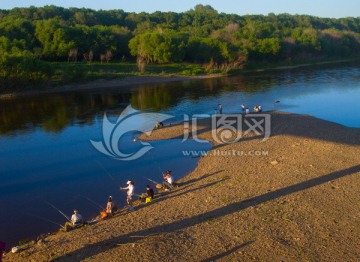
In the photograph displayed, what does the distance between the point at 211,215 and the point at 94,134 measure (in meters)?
18.7

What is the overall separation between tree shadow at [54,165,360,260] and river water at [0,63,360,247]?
3.48 metres

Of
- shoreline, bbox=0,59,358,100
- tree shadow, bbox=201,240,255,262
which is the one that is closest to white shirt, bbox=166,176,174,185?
tree shadow, bbox=201,240,255,262

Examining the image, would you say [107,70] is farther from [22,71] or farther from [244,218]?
[244,218]

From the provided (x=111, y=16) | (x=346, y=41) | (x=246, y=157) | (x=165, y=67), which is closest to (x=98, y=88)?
(x=165, y=67)

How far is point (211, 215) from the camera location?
15375 millimetres

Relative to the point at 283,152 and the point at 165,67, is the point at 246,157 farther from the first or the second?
the point at 165,67

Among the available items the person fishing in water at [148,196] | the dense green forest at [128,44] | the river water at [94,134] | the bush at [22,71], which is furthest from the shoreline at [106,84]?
the person fishing in water at [148,196]

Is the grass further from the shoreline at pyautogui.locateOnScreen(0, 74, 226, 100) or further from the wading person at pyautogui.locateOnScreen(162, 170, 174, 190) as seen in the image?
the wading person at pyautogui.locateOnScreen(162, 170, 174, 190)

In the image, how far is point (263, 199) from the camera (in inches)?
659

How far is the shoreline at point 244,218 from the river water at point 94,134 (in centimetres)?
224

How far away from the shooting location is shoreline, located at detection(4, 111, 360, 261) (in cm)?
1284

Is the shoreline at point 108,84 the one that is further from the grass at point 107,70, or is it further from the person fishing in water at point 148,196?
the person fishing in water at point 148,196

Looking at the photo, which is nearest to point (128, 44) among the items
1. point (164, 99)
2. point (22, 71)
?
point (22, 71)

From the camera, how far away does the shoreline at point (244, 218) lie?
42.1ft
